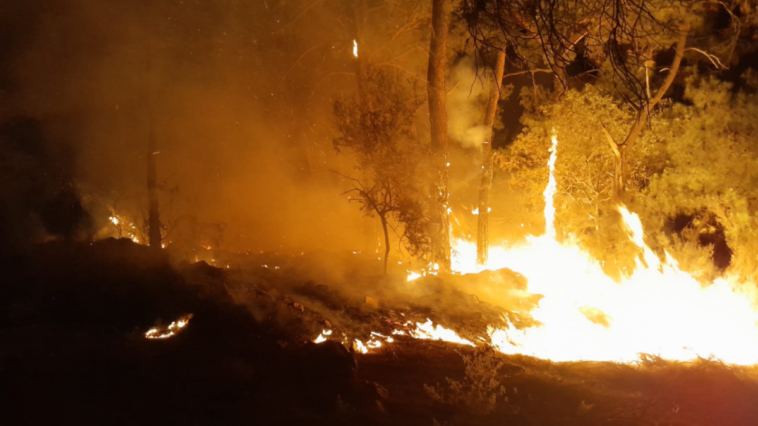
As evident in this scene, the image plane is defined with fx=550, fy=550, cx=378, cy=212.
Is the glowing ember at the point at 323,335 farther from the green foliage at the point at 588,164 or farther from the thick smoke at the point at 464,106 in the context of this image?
the thick smoke at the point at 464,106

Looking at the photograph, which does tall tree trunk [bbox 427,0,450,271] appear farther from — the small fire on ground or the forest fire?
the small fire on ground

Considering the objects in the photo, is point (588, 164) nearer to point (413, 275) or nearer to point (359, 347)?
point (413, 275)

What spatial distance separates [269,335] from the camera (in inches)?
270

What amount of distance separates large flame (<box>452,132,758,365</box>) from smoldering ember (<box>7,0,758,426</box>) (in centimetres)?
7

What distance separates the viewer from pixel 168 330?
6.59 meters

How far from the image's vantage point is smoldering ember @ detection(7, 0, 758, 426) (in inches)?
222

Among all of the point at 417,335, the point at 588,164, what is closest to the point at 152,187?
the point at 417,335

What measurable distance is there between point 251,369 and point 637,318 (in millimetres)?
8684

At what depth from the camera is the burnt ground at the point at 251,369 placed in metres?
4.98

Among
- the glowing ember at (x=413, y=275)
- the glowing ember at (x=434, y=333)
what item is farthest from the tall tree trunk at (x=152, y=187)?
the glowing ember at (x=434, y=333)

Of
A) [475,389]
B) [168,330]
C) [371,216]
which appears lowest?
[475,389]

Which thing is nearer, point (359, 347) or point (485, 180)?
point (359, 347)

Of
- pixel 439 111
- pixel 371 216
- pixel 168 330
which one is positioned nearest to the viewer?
pixel 168 330

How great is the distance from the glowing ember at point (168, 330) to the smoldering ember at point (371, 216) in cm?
5
